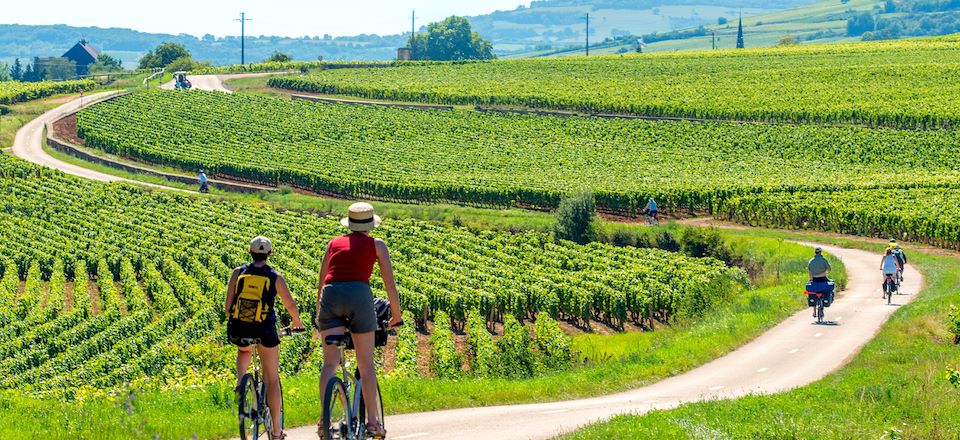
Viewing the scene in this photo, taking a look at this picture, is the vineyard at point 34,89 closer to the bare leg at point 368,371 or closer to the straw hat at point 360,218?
the straw hat at point 360,218

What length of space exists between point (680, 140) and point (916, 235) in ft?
140

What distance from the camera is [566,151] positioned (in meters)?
92.1

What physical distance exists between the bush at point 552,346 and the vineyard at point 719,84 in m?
68.4

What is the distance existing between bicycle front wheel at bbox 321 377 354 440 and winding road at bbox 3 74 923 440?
6.60 feet

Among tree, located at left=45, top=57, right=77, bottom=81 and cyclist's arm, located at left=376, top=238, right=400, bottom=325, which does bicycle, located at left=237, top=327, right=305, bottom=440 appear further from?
tree, located at left=45, top=57, right=77, bottom=81

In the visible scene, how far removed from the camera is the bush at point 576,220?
5491 cm

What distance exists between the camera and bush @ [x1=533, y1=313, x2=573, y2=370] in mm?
26500

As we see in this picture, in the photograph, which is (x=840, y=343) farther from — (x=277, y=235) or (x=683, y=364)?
(x=277, y=235)

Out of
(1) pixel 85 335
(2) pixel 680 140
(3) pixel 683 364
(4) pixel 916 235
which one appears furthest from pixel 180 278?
(2) pixel 680 140

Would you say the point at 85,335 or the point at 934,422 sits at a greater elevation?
the point at 934,422

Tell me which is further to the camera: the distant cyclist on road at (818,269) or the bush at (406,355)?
the distant cyclist on road at (818,269)

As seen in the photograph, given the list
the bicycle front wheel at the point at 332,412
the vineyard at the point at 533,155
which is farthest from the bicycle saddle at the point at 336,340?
the vineyard at the point at 533,155

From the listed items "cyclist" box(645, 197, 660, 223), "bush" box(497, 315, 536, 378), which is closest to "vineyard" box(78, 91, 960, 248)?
"cyclist" box(645, 197, 660, 223)

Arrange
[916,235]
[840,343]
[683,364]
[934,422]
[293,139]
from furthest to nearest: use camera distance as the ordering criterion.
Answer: [293,139] → [916,235] → [840,343] → [683,364] → [934,422]
